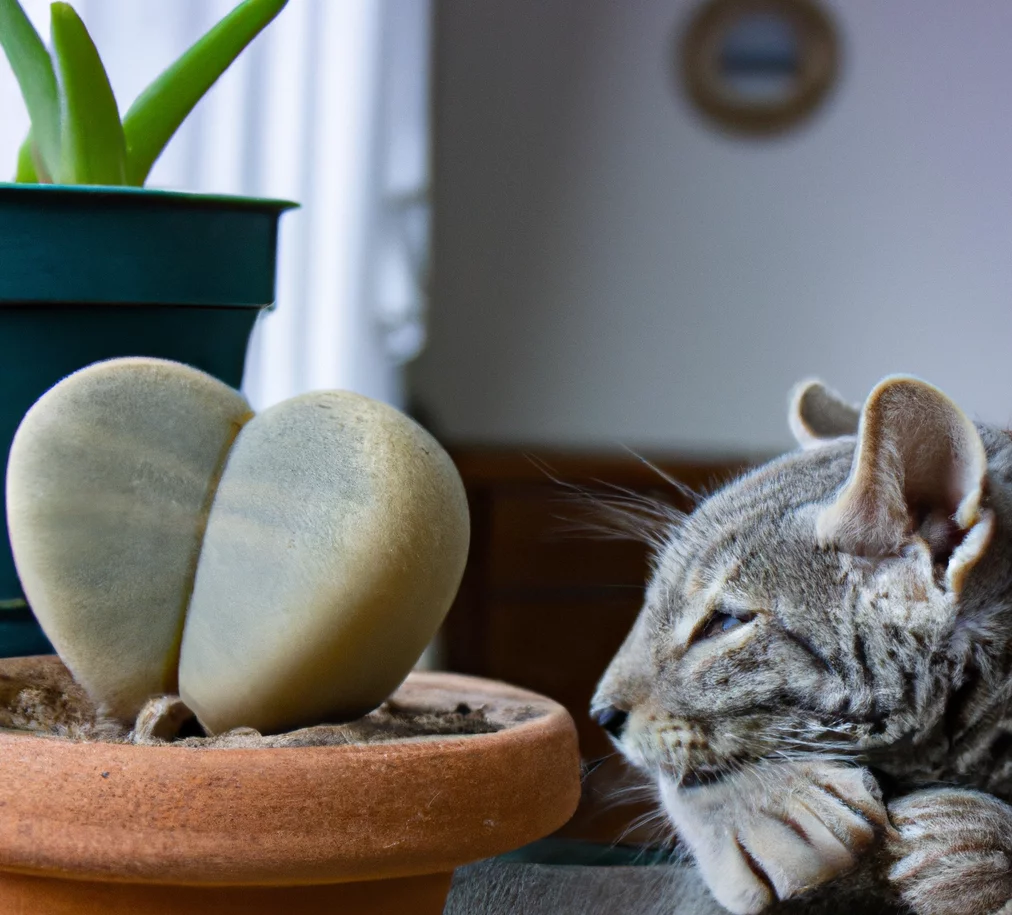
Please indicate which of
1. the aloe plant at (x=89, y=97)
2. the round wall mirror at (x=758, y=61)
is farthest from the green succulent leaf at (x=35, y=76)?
the round wall mirror at (x=758, y=61)

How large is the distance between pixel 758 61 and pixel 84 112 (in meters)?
3.02

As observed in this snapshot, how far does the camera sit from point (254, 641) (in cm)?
61

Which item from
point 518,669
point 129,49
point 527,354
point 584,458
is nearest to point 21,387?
point 129,49

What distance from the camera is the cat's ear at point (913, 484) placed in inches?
24.7

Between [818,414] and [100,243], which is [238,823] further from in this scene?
[818,414]

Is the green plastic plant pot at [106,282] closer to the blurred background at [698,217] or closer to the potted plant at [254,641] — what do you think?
the potted plant at [254,641]

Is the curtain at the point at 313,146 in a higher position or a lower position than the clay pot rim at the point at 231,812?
higher

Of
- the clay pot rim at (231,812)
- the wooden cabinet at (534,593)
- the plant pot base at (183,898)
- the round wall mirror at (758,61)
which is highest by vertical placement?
the round wall mirror at (758,61)

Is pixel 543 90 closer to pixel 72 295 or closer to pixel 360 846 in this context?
pixel 72 295

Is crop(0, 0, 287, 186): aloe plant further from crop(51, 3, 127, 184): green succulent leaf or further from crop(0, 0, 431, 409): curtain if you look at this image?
crop(0, 0, 431, 409): curtain

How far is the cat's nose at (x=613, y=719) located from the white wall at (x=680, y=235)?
266 cm

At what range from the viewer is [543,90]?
3414 millimetres

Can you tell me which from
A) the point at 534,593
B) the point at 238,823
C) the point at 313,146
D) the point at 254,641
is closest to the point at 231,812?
the point at 238,823

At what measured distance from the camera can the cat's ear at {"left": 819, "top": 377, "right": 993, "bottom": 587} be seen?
2.06 ft
